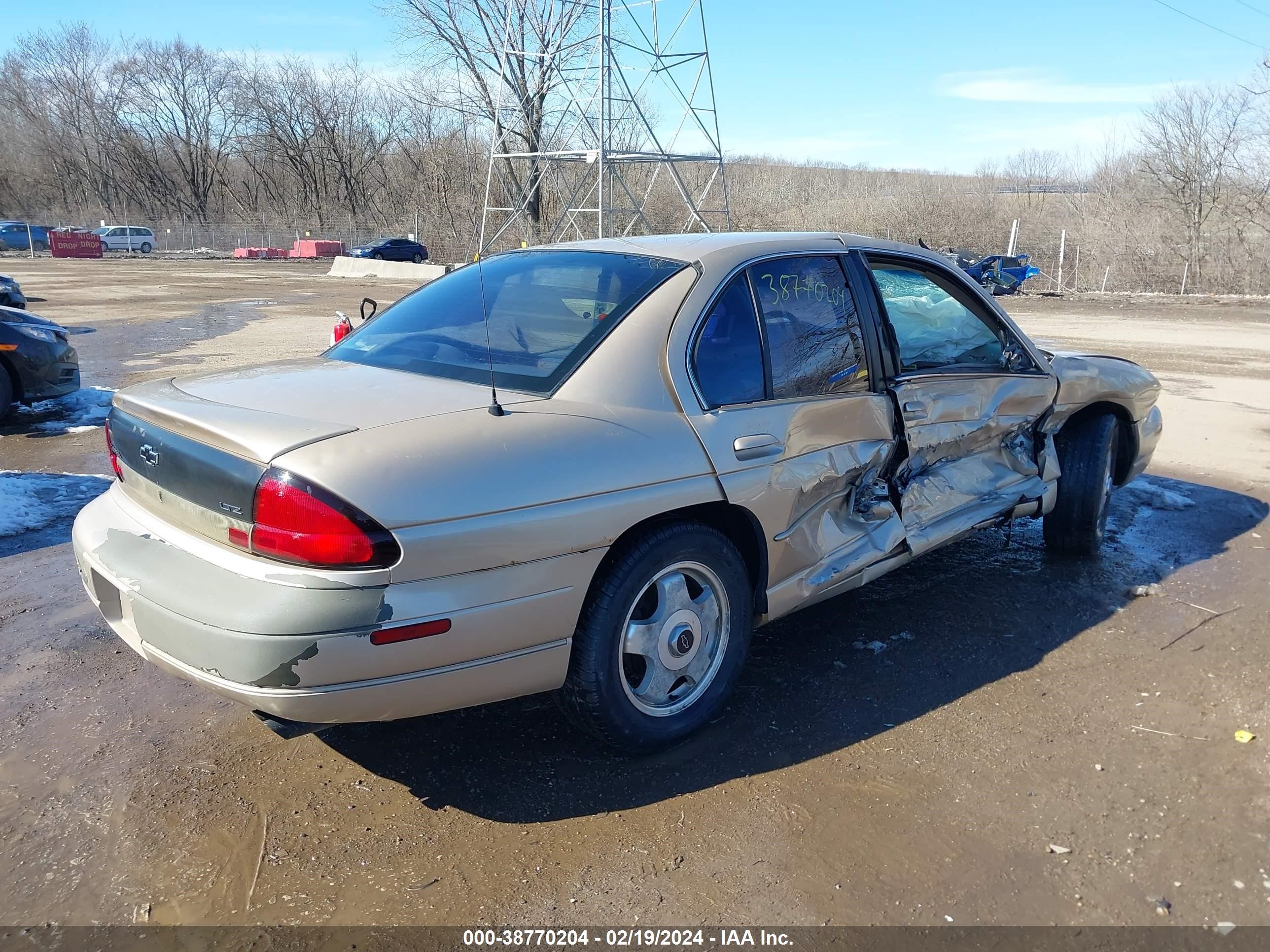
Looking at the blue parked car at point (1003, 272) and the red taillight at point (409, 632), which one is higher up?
the blue parked car at point (1003, 272)

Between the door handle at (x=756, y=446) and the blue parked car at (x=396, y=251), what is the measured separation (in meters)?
41.8

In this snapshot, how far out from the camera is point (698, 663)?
3230mm

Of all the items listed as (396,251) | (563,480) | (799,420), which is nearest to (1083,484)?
(799,420)

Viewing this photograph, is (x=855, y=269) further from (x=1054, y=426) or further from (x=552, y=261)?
(x=1054, y=426)

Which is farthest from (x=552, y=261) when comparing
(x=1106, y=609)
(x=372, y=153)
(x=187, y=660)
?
(x=372, y=153)

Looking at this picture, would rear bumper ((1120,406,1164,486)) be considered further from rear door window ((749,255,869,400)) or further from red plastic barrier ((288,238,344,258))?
red plastic barrier ((288,238,344,258))

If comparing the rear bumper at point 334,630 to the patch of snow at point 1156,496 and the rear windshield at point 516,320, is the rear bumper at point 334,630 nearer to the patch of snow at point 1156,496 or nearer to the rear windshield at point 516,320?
the rear windshield at point 516,320

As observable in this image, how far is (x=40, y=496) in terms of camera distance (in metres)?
5.99

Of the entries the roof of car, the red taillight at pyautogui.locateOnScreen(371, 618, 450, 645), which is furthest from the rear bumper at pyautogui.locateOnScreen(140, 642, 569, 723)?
the roof of car

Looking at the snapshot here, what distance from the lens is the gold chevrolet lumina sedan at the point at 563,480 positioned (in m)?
2.46

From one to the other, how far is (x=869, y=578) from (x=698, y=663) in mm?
932

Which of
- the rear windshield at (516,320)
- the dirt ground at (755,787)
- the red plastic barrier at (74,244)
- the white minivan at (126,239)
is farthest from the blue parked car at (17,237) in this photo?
the rear windshield at (516,320)

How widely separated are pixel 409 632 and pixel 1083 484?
388cm

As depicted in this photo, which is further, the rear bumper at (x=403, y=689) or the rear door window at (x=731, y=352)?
the rear door window at (x=731, y=352)
